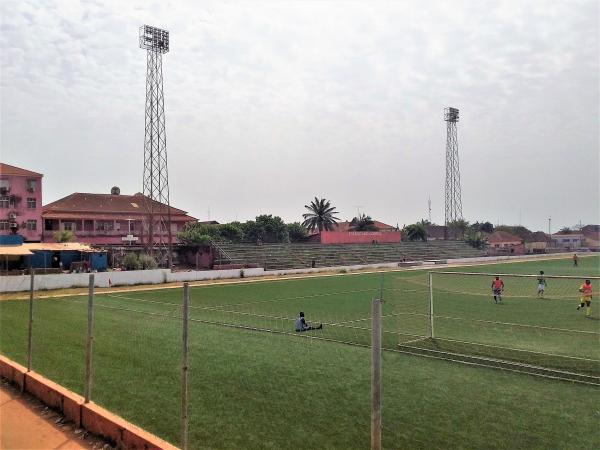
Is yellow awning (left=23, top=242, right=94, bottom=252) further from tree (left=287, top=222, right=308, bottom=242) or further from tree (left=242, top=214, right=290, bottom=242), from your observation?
tree (left=287, top=222, right=308, bottom=242)

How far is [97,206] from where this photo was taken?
2788 inches

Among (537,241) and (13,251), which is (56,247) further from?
(537,241)

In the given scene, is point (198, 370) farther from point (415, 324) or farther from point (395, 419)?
point (415, 324)

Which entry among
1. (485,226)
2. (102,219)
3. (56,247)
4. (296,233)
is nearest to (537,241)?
(485,226)

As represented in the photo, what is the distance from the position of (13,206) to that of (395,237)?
56.1 meters

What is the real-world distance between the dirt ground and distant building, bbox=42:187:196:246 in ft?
182

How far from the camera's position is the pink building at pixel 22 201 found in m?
58.0

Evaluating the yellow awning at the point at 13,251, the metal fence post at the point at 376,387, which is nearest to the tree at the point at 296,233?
the yellow awning at the point at 13,251

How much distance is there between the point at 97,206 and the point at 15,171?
12.8 metres

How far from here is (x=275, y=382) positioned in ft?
33.8

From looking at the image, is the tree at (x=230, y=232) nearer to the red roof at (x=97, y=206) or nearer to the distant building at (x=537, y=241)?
the red roof at (x=97, y=206)

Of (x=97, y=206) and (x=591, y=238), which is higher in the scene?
(x=97, y=206)

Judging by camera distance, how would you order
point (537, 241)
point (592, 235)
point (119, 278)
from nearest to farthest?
point (119, 278) → point (537, 241) → point (592, 235)

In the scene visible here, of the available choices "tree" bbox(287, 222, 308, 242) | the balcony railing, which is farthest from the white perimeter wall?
"tree" bbox(287, 222, 308, 242)
